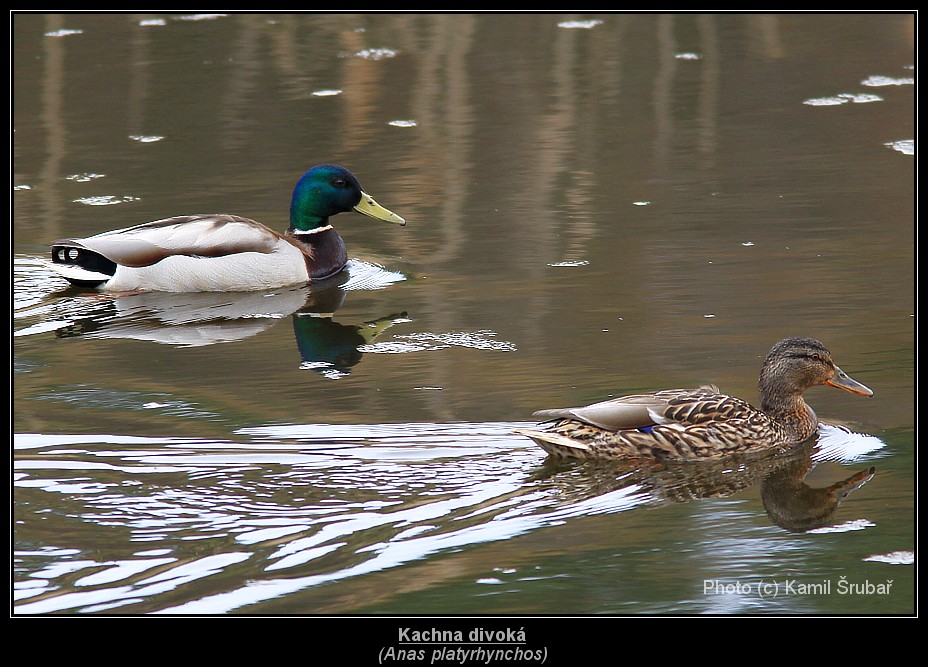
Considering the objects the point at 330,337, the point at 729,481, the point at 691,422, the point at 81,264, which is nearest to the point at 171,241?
the point at 81,264

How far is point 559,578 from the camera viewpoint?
5086 millimetres

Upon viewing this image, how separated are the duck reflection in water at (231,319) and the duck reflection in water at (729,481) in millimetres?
1989

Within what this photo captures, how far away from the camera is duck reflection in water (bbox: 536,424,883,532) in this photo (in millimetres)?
5809

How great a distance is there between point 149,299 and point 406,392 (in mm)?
3142

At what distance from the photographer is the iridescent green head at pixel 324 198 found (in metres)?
10.4

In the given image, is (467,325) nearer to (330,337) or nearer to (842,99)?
(330,337)

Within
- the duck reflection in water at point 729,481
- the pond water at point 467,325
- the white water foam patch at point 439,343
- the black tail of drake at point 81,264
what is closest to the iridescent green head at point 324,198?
the pond water at point 467,325

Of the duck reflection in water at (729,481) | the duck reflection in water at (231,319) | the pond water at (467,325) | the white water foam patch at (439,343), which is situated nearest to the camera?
the pond water at (467,325)

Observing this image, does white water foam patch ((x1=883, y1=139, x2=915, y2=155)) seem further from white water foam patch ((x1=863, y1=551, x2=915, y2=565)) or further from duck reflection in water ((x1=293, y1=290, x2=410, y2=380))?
white water foam patch ((x1=863, y1=551, x2=915, y2=565))

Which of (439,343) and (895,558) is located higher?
(895,558)

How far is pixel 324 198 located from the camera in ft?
34.2

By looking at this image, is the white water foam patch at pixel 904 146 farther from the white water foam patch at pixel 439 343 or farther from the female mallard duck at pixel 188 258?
the white water foam patch at pixel 439 343

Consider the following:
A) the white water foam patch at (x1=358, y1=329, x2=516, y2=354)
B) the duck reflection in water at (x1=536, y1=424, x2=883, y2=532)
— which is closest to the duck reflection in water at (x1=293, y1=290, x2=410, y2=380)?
the white water foam patch at (x1=358, y1=329, x2=516, y2=354)

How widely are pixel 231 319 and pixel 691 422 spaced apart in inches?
148
